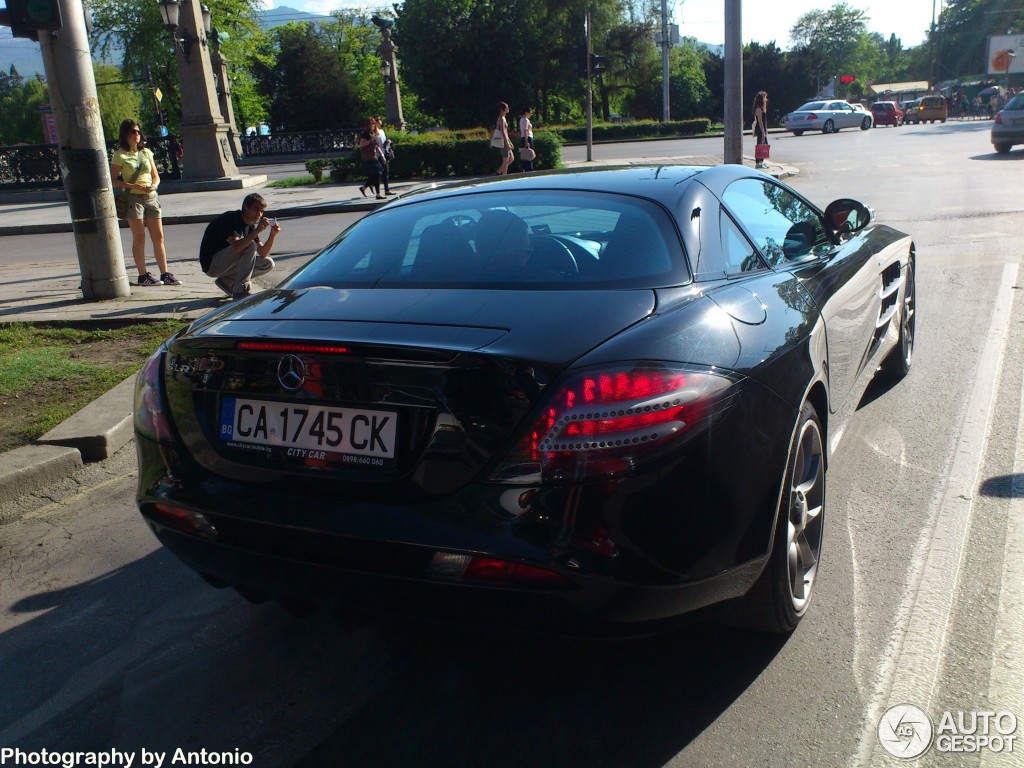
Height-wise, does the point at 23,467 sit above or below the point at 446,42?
below

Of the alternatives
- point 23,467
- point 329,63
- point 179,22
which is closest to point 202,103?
point 179,22

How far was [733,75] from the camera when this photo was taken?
17203 millimetres

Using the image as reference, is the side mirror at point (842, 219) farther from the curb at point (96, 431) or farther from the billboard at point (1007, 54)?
the billboard at point (1007, 54)

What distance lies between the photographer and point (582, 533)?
227 centimetres

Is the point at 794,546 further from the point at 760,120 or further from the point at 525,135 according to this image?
the point at 760,120

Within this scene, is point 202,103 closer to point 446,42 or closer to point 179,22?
point 179,22

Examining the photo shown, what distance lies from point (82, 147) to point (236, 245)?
1854mm

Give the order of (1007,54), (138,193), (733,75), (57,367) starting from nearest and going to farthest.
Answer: (57,367) < (138,193) < (733,75) < (1007,54)

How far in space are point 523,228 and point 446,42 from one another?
59.8 m

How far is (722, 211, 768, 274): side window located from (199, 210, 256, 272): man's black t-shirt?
551 centimetres

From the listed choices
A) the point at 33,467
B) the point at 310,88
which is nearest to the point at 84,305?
the point at 33,467

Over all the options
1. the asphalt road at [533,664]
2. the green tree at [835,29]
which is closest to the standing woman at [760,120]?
the asphalt road at [533,664]

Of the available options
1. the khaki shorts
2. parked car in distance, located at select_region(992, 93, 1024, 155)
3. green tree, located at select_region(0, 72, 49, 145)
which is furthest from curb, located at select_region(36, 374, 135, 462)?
green tree, located at select_region(0, 72, 49, 145)

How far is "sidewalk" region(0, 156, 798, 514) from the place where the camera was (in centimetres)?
477
